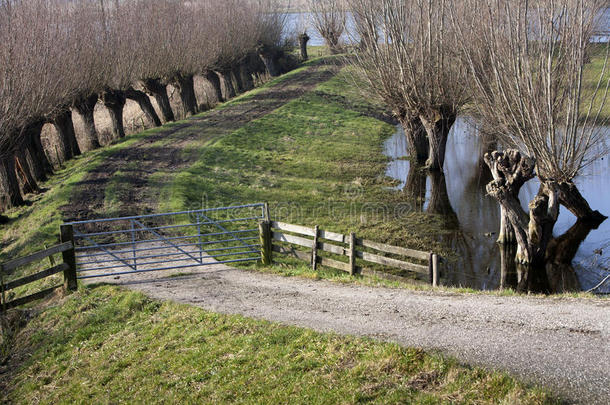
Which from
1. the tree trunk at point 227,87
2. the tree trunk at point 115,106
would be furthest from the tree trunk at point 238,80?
the tree trunk at point 115,106

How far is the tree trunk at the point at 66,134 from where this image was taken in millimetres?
30266

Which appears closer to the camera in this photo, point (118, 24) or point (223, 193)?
point (223, 193)

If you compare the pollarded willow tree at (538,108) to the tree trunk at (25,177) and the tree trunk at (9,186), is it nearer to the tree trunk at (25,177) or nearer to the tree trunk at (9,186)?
the tree trunk at (9,186)

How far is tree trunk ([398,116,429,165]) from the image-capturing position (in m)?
30.0

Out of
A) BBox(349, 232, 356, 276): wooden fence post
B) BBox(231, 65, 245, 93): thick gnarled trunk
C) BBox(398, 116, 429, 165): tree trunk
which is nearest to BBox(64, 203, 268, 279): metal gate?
BBox(349, 232, 356, 276): wooden fence post

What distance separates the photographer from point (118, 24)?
110ft

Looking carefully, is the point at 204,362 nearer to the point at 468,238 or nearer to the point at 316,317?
the point at 316,317

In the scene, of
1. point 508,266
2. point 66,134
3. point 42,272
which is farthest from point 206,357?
point 66,134

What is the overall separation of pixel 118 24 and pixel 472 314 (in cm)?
2937

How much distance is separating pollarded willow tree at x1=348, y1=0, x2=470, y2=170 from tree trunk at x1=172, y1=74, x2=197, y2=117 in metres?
15.4

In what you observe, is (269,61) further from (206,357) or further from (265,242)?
(206,357)

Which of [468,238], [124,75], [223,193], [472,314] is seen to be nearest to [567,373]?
[472,314]

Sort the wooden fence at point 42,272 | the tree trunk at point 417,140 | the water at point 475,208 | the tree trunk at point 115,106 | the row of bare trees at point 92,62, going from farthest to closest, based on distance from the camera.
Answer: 1. the tree trunk at point 115,106
2. the tree trunk at point 417,140
3. the row of bare trees at point 92,62
4. the water at point 475,208
5. the wooden fence at point 42,272

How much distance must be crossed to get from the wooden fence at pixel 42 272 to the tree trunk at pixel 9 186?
11.6 metres
